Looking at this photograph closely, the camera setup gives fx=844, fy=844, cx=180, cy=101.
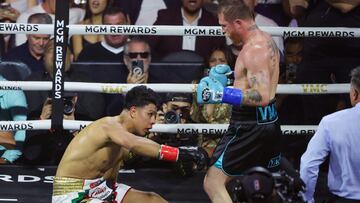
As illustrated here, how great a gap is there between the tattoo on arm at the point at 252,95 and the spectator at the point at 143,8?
2.18m

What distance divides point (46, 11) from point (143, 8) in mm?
812

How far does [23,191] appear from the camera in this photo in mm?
6078

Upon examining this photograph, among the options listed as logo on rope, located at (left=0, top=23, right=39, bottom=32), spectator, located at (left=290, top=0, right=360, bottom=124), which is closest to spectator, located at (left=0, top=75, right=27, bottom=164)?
logo on rope, located at (left=0, top=23, right=39, bottom=32)

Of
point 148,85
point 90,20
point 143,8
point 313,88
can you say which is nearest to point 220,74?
point 148,85

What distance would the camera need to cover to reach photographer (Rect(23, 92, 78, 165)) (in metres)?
6.60

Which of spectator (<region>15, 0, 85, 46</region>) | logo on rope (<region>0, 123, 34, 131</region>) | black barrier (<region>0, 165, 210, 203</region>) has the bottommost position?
black barrier (<region>0, 165, 210, 203</region>)

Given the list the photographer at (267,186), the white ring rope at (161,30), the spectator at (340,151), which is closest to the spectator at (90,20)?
the white ring rope at (161,30)

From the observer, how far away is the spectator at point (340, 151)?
4.16 m

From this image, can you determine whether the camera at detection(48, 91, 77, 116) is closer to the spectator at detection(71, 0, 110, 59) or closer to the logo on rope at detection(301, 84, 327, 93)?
the spectator at detection(71, 0, 110, 59)

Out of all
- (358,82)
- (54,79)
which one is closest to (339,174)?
(358,82)

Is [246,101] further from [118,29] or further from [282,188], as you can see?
[118,29]

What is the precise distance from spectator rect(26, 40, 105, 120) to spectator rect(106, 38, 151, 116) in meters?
0.10

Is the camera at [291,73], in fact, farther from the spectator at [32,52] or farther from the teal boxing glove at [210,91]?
the spectator at [32,52]

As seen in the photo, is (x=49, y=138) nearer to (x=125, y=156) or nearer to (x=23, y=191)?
(x=23, y=191)
